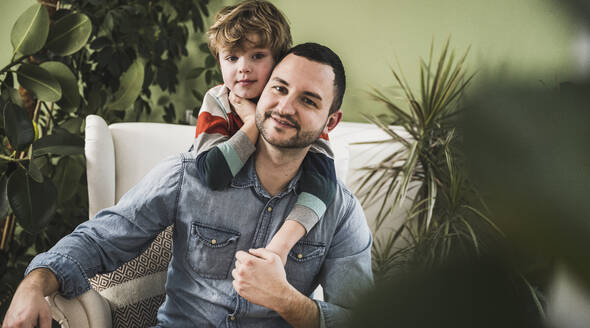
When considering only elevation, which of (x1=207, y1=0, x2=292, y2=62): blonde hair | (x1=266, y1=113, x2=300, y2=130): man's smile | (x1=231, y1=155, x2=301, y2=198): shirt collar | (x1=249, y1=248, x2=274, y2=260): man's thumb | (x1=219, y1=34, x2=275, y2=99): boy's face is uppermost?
(x1=207, y1=0, x2=292, y2=62): blonde hair

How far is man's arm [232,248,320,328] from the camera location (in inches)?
37.1

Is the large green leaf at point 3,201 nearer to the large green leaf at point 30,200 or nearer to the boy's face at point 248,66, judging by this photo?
the large green leaf at point 30,200

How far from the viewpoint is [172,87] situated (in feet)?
9.73

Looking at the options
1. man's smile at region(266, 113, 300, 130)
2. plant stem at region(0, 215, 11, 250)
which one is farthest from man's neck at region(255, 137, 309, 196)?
plant stem at region(0, 215, 11, 250)

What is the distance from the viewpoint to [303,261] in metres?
1.17

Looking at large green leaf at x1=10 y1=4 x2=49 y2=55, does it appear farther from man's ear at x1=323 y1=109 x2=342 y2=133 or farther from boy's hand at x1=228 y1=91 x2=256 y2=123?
man's ear at x1=323 y1=109 x2=342 y2=133

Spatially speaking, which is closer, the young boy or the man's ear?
the young boy

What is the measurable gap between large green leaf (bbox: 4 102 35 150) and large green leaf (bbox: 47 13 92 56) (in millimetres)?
380

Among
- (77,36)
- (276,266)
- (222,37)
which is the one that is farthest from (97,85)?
(276,266)

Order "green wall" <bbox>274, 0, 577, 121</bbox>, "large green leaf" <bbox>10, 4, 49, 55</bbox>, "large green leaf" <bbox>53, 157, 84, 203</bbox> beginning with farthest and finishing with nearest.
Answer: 1. "large green leaf" <bbox>53, 157, 84, 203</bbox>
2. "large green leaf" <bbox>10, 4, 49, 55</bbox>
3. "green wall" <bbox>274, 0, 577, 121</bbox>

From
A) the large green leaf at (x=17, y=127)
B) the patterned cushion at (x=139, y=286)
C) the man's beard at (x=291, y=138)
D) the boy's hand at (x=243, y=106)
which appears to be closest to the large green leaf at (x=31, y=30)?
the large green leaf at (x=17, y=127)

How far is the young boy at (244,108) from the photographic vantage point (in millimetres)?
1059

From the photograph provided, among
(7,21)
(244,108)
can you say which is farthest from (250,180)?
(7,21)

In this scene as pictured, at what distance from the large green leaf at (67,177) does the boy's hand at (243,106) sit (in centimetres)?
112
